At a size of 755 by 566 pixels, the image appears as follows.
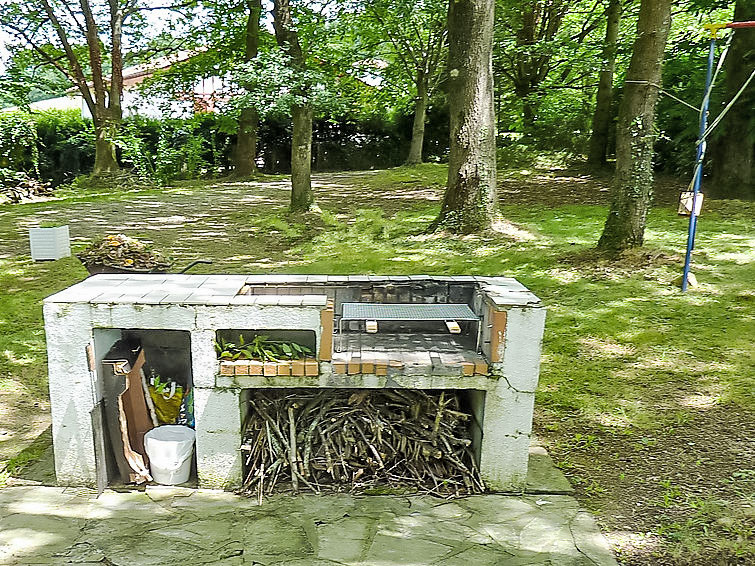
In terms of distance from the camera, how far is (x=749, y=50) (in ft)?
26.5

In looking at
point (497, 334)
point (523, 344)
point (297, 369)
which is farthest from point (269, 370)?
point (523, 344)

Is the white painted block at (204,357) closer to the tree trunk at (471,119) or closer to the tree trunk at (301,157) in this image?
the tree trunk at (471,119)

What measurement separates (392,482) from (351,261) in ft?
13.6

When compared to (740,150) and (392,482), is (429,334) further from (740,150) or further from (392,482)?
(740,150)

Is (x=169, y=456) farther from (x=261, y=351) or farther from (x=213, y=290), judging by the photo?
(x=213, y=290)

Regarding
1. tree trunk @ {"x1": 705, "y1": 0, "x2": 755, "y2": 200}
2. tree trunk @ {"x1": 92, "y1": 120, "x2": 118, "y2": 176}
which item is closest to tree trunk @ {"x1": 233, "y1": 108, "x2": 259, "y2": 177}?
tree trunk @ {"x1": 92, "y1": 120, "x2": 118, "y2": 176}

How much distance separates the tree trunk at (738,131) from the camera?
26.7ft

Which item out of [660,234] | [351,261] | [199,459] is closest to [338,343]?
[199,459]

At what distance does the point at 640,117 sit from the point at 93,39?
41.4ft

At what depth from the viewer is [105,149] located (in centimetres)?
1414

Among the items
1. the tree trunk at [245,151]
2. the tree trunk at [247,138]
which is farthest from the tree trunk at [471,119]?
the tree trunk at [245,151]

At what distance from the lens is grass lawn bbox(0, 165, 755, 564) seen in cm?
300

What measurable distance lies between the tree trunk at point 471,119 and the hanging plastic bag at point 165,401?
477 centimetres

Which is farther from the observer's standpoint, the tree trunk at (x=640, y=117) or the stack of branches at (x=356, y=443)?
the tree trunk at (x=640, y=117)
